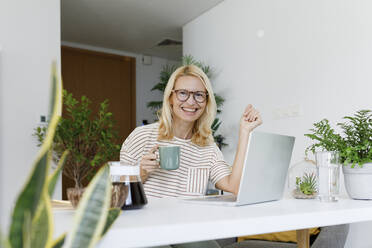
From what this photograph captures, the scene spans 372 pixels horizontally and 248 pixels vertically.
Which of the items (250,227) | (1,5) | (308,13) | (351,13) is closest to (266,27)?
(308,13)

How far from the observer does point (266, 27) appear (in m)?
3.28

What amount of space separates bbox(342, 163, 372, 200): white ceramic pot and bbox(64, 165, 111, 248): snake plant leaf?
3.26ft

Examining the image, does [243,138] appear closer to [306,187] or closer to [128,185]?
[306,187]

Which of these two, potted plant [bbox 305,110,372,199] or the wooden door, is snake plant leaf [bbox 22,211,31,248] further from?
the wooden door

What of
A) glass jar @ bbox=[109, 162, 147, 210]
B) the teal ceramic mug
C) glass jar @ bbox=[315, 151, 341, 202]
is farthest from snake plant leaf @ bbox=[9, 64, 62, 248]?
glass jar @ bbox=[315, 151, 341, 202]

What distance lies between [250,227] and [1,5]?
10.5ft

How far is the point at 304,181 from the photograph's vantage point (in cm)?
125

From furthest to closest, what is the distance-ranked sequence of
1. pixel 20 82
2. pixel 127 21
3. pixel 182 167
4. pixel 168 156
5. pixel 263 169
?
pixel 127 21 < pixel 20 82 < pixel 182 167 < pixel 168 156 < pixel 263 169

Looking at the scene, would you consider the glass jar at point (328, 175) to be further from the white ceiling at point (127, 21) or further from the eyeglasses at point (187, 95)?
the white ceiling at point (127, 21)

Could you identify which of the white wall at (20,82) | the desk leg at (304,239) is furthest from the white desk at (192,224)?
the white wall at (20,82)

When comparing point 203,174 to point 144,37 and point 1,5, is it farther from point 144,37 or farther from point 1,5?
point 144,37

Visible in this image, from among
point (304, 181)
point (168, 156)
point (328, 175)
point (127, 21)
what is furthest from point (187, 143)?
point (127, 21)

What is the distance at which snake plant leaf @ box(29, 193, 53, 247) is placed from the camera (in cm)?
43

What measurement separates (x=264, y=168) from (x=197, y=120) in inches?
35.9
